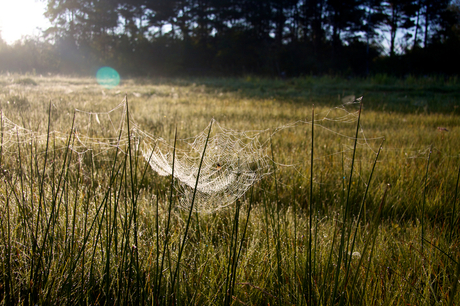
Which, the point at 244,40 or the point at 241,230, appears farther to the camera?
the point at 244,40

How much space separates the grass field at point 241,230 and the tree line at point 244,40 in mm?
25424

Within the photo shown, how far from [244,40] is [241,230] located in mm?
30609

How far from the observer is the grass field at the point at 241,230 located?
1.02 m

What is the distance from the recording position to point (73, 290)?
1.11 metres

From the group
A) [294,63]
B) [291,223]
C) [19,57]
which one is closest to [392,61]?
[294,63]

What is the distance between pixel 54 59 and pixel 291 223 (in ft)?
108

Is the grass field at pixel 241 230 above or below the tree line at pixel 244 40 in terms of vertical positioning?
below

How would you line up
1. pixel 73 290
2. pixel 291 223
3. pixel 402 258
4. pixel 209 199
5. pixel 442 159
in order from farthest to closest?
pixel 442 159
pixel 209 199
pixel 291 223
pixel 402 258
pixel 73 290

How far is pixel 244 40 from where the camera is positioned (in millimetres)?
29312

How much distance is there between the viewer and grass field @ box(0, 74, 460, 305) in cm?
102

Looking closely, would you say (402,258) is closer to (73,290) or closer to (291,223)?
(291,223)

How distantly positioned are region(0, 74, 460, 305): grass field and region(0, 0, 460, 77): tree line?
25424 millimetres

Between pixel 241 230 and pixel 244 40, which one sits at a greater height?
pixel 244 40

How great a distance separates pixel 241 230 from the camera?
1583 millimetres
